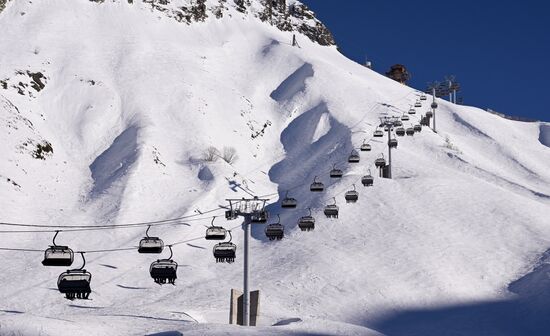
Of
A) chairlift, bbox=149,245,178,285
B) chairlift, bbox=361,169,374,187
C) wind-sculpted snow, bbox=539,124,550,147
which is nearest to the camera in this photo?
chairlift, bbox=149,245,178,285

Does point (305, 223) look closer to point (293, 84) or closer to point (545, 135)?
point (293, 84)

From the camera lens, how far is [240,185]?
215 feet

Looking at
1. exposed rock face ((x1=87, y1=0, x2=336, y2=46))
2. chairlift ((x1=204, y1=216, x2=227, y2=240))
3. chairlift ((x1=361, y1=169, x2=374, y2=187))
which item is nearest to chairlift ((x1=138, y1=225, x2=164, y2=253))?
chairlift ((x1=204, y1=216, x2=227, y2=240))

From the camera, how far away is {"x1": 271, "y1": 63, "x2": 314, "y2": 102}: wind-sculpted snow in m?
94.6

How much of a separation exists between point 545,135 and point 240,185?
55911mm

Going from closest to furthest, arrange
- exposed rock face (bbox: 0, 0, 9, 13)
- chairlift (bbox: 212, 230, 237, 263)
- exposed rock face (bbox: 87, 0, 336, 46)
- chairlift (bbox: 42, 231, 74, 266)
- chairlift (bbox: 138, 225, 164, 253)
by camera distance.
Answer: chairlift (bbox: 42, 231, 74, 266), chairlift (bbox: 138, 225, 164, 253), chairlift (bbox: 212, 230, 237, 263), exposed rock face (bbox: 0, 0, 9, 13), exposed rock face (bbox: 87, 0, 336, 46)

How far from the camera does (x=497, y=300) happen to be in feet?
135

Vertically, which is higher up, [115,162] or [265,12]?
[265,12]

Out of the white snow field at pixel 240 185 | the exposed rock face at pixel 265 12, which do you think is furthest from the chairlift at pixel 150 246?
the exposed rock face at pixel 265 12

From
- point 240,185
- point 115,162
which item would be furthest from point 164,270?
point 115,162

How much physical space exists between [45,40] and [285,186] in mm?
42320

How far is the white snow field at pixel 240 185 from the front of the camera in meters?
40.1

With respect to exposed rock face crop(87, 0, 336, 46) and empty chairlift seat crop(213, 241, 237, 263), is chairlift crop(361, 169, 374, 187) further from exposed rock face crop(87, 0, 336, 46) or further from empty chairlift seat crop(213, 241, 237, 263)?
exposed rock face crop(87, 0, 336, 46)

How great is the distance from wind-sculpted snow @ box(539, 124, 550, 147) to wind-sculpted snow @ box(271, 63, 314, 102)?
3363 centimetres
